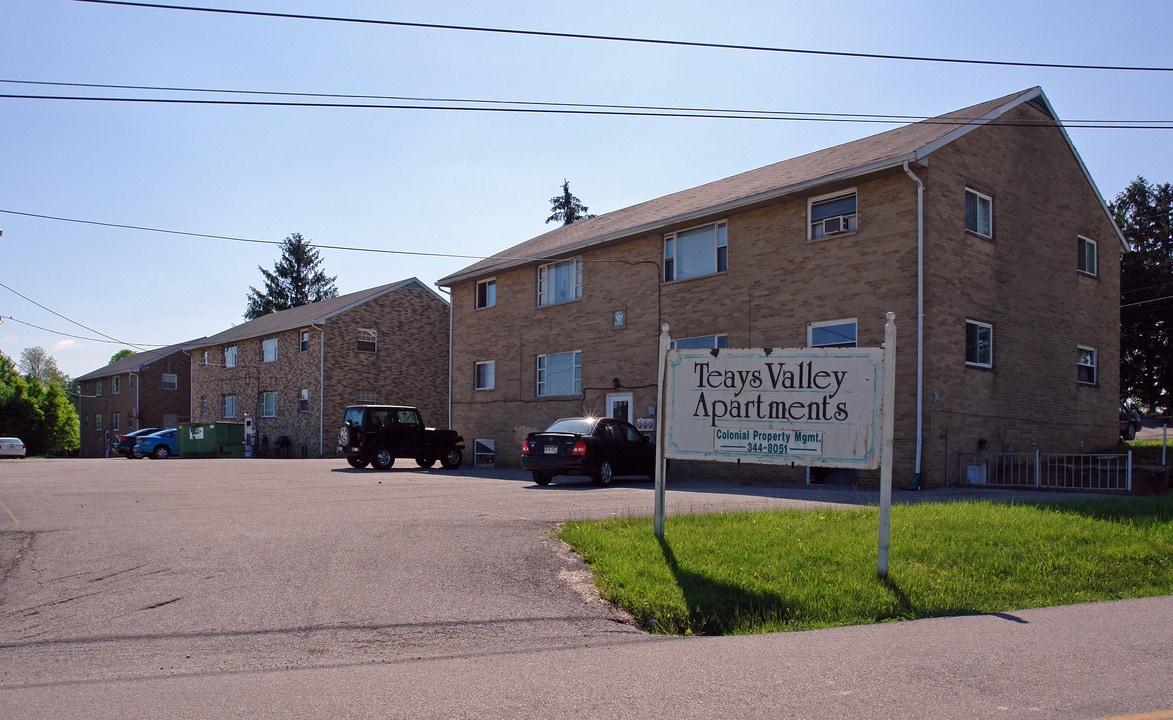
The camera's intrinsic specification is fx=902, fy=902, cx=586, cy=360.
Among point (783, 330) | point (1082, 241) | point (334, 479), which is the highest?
point (1082, 241)

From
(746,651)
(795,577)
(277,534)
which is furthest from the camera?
(277,534)

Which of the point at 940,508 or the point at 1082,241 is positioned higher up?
the point at 1082,241

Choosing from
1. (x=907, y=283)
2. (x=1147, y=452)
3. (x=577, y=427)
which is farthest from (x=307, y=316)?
(x=1147, y=452)

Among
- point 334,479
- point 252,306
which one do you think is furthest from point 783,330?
point 252,306

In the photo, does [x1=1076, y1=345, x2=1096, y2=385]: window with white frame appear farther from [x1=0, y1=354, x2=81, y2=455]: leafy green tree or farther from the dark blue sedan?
[x1=0, y1=354, x2=81, y2=455]: leafy green tree

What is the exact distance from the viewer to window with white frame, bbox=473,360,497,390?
29156 mm

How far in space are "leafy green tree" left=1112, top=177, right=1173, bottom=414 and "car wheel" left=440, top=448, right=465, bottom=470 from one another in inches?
955

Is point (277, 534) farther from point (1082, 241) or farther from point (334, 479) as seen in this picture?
point (1082, 241)

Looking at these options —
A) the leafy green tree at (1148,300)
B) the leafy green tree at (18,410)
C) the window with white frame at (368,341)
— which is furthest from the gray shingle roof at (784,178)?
the leafy green tree at (18,410)

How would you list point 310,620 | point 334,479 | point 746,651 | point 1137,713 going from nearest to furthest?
1. point 1137,713
2. point 746,651
3. point 310,620
4. point 334,479

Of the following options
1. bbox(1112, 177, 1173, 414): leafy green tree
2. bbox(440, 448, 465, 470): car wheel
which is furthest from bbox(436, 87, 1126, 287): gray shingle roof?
bbox(1112, 177, 1173, 414): leafy green tree

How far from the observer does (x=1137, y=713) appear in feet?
15.5

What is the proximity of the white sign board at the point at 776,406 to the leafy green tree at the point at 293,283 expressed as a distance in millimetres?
68196

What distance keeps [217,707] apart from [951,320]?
16359 millimetres
